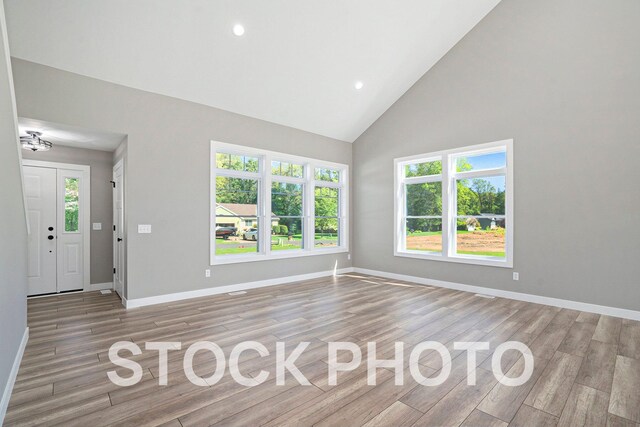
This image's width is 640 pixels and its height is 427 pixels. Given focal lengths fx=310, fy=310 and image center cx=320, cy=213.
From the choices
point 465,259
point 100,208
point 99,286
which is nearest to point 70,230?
point 100,208

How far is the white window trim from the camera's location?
205 inches

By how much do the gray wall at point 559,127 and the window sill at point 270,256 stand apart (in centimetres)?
220

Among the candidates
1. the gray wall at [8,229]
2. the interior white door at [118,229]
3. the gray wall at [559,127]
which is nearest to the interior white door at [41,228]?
the interior white door at [118,229]

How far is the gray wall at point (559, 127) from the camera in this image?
407cm

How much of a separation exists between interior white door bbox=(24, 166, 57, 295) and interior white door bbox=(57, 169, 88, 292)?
0.29 ft

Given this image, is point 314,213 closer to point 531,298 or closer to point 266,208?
point 266,208

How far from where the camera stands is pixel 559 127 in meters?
4.54

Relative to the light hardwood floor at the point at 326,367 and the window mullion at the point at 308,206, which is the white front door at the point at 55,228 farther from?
the window mullion at the point at 308,206

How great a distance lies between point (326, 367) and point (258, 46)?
424 cm

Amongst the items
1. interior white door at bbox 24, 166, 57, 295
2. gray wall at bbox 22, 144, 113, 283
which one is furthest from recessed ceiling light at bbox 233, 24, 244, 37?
interior white door at bbox 24, 166, 57, 295

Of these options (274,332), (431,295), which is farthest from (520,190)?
(274,332)

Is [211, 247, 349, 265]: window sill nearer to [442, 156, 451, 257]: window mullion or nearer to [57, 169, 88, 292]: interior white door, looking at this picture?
[442, 156, 451, 257]: window mullion

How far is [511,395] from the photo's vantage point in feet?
7.29

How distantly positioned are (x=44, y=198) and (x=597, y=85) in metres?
8.55
